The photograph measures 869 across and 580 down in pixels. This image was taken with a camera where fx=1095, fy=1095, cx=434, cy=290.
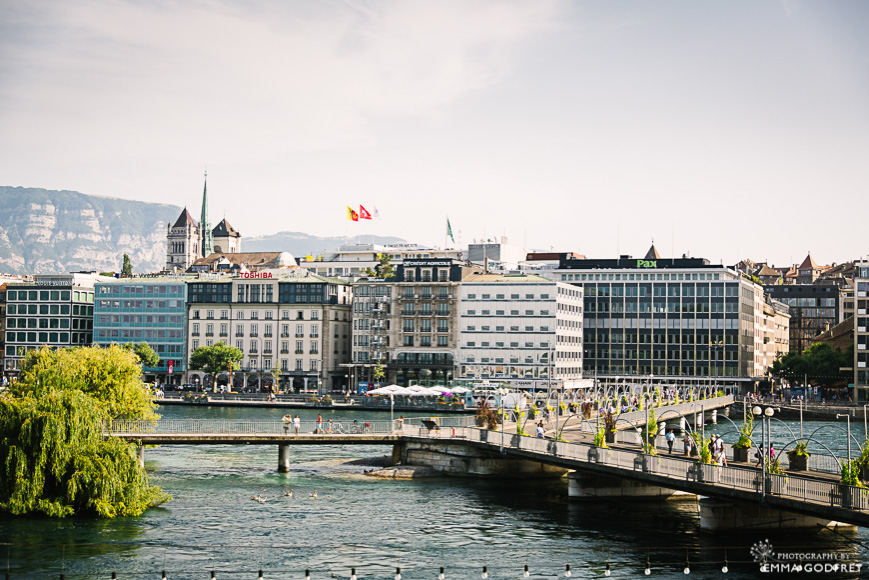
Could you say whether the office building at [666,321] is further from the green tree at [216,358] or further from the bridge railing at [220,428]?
the bridge railing at [220,428]

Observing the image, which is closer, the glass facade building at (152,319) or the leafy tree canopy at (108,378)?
the leafy tree canopy at (108,378)

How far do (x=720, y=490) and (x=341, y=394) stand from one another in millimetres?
124180

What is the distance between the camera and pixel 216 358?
182 metres

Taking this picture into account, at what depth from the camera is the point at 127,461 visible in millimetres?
59531

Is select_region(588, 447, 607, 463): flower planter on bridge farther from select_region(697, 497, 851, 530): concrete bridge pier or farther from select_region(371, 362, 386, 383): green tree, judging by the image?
select_region(371, 362, 386, 383): green tree

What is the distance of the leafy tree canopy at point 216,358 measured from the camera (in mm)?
181875

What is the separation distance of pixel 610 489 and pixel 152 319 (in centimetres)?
14381

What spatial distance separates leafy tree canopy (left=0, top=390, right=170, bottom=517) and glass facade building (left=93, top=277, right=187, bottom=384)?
135 metres

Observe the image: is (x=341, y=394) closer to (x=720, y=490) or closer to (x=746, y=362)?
(x=746, y=362)

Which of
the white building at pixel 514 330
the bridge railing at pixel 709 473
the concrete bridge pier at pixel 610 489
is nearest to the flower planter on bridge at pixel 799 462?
the bridge railing at pixel 709 473

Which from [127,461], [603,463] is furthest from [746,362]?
[127,461]

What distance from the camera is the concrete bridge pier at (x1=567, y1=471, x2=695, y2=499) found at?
66.4 meters

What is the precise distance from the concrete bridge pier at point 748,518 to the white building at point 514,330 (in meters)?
113

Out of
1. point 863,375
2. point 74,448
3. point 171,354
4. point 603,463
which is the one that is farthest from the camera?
point 171,354
